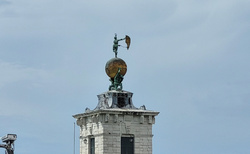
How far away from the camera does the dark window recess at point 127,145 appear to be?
81.2 meters

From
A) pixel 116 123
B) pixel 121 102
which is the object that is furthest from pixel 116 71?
pixel 116 123

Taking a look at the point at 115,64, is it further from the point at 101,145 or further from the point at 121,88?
the point at 101,145

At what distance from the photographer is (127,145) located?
8138 cm

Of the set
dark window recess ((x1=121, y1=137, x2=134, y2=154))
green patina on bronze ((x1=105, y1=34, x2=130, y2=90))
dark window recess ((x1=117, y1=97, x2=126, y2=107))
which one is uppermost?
green patina on bronze ((x1=105, y1=34, x2=130, y2=90))


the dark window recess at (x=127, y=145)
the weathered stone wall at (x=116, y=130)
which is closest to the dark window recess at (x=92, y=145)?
the weathered stone wall at (x=116, y=130)

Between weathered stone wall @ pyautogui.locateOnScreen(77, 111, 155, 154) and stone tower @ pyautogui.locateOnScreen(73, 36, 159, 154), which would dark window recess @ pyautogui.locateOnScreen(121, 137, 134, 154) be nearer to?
stone tower @ pyautogui.locateOnScreen(73, 36, 159, 154)

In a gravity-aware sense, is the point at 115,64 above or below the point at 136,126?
above

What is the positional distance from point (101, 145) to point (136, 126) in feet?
11.5

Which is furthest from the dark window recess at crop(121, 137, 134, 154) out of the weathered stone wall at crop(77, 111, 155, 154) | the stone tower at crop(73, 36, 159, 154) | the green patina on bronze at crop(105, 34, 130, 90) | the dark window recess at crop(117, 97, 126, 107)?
the green patina on bronze at crop(105, 34, 130, 90)

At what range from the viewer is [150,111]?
82.4m

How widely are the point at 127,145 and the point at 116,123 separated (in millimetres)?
2017

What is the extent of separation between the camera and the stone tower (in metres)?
80.7

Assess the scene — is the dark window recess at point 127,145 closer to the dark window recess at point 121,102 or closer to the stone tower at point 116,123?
the stone tower at point 116,123

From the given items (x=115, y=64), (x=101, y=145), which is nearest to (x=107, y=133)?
(x=101, y=145)
